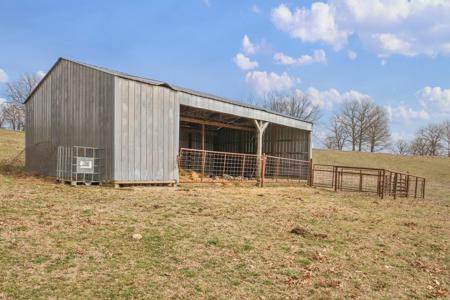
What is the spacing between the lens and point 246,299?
4238 millimetres

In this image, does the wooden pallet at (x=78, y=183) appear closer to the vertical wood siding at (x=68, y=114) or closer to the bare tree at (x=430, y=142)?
the vertical wood siding at (x=68, y=114)

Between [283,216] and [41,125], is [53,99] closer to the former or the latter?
[41,125]

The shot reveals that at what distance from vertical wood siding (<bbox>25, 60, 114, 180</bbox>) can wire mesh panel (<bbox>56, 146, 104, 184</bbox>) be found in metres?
0.29

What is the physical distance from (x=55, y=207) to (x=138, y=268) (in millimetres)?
3584

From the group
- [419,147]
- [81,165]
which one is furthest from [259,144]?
[419,147]

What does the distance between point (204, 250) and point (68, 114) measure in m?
9.72

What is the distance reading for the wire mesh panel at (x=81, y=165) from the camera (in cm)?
1165

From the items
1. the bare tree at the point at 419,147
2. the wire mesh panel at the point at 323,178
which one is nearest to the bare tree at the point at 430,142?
the bare tree at the point at 419,147

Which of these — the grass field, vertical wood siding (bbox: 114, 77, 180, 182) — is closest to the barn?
vertical wood siding (bbox: 114, 77, 180, 182)

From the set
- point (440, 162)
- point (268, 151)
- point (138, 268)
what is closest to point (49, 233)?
point (138, 268)

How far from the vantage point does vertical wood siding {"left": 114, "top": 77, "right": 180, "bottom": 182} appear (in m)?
11.6

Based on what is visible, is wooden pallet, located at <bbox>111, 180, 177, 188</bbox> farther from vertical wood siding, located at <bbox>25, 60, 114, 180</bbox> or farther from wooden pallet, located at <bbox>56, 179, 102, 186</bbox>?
wooden pallet, located at <bbox>56, 179, 102, 186</bbox>

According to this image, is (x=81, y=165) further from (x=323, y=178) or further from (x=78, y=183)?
(x=323, y=178)

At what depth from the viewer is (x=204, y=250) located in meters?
5.73
